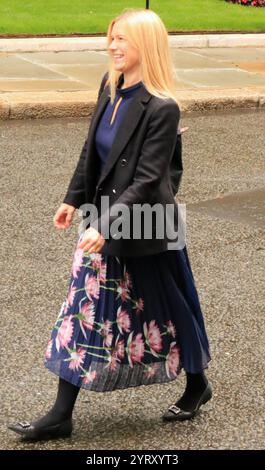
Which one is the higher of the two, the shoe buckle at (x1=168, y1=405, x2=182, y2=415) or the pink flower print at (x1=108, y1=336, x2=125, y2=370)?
the pink flower print at (x1=108, y1=336, x2=125, y2=370)

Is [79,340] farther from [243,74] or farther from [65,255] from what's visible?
[243,74]

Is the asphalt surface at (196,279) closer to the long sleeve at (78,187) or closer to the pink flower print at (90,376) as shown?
the pink flower print at (90,376)

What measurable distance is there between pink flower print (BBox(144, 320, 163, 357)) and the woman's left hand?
15.9 inches

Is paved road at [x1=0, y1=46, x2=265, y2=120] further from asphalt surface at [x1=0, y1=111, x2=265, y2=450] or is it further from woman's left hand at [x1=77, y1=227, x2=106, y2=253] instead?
woman's left hand at [x1=77, y1=227, x2=106, y2=253]

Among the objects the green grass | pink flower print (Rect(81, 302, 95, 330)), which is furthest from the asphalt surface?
the green grass

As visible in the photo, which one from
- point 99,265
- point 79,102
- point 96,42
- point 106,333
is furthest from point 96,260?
point 96,42

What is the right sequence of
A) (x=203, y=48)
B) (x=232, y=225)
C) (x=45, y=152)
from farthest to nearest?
(x=203, y=48)
(x=45, y=152)
(x=232, y=225)

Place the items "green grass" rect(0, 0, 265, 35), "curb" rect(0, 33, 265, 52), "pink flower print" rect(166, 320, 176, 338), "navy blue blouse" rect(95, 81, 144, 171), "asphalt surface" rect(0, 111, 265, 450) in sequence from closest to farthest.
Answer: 1. "navy blue blouse" rect(95, 81, 144, 171)
2. "pink flower print" rect(166, 320, 176, 338)
3. "asphalt surface" rect(0, 111, 265, 450)
4. "curb" rect(0, 33, 265, 52)
5. "green grass" rect(0, 0, 265, 35)

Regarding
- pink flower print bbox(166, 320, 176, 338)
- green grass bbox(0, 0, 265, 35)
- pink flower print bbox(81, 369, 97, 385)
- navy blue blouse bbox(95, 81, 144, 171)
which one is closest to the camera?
navy blue blouse bbox(95, 81, 144, 171)

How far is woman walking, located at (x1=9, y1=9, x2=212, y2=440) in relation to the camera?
4.16m

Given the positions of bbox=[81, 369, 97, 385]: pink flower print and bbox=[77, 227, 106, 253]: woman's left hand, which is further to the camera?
bbox=[81, 369, 97, 385]: pink flower print

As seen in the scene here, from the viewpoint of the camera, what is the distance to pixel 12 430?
445cm

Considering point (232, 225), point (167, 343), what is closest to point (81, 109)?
point (232, 225)
